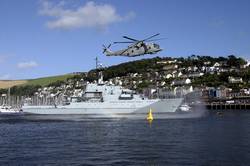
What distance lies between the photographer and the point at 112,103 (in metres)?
79.9

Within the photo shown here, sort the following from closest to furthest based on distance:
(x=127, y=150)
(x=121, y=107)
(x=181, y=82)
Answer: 1. (x=127, y=150)
2. (x=121, y=107)
3. (x=181, y=82)

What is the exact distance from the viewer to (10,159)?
85.9 feet

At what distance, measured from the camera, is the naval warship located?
7856 centimetres

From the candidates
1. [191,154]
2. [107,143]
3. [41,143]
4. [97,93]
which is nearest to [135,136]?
[107,143]

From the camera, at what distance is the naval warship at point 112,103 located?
7856 cm

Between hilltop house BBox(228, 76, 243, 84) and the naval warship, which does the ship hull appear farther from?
hilltop house BBox(228, 76, 243, 84)

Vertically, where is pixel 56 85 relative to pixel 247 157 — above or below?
above

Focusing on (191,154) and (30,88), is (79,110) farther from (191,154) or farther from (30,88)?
(30,88)

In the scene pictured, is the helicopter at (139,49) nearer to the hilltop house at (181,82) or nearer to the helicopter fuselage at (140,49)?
the helicopter fuselage at (140,49)

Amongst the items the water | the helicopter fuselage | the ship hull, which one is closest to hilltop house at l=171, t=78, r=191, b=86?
the ship hull

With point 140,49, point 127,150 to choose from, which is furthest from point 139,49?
point 127,150

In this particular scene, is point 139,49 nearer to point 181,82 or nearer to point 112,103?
point 112,103

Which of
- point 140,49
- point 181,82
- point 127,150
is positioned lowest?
point 127,150

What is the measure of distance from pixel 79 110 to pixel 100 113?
4.37m
